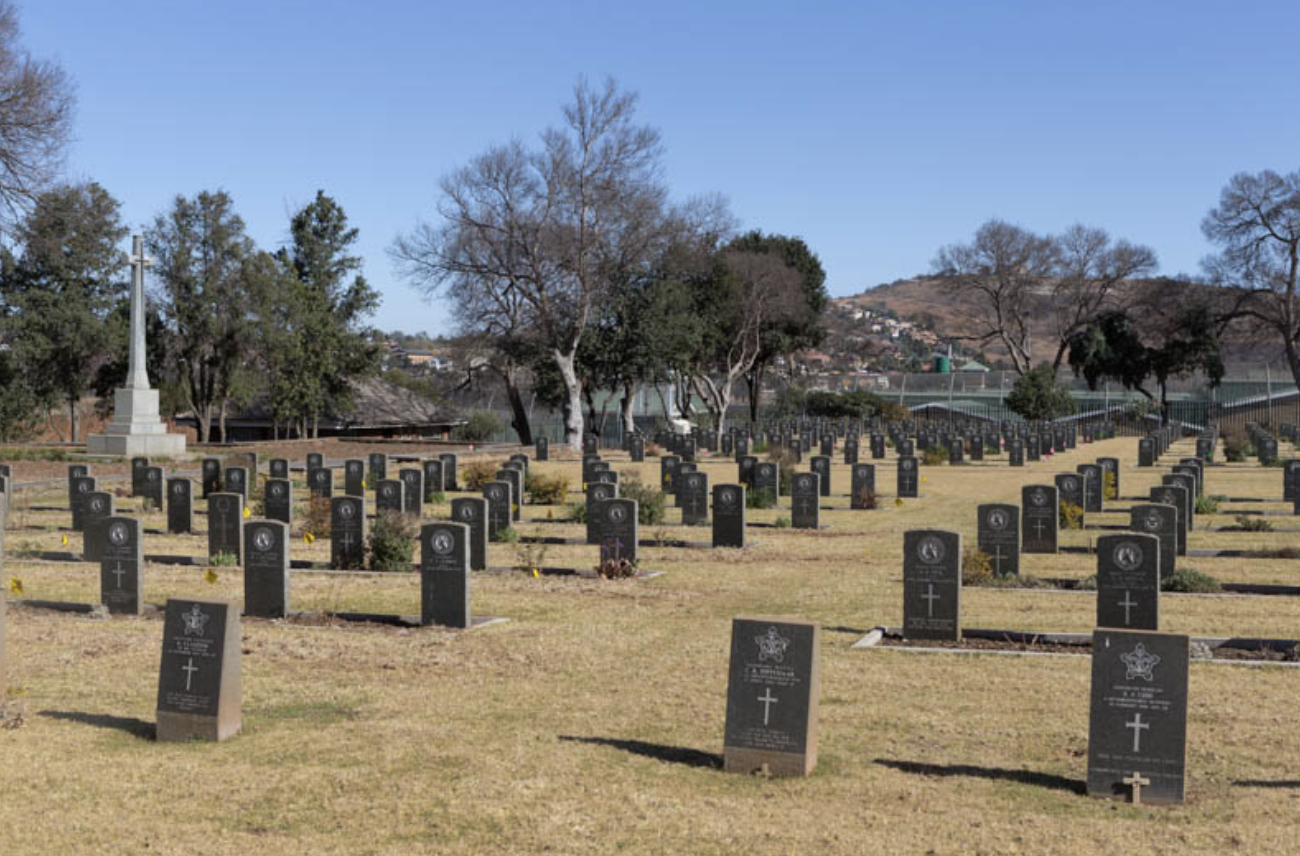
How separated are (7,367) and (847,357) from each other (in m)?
117

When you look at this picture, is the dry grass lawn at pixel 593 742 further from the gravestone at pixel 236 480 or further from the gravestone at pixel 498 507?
the gravestone at pixel 236 480

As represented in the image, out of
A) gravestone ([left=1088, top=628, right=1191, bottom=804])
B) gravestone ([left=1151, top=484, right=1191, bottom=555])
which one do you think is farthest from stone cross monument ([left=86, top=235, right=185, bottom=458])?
gravestone ([left=1088, top=628, right=1191, bottom=804])

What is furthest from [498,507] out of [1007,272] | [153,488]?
[1007,272]

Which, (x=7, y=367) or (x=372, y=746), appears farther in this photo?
(x=7, y=367)

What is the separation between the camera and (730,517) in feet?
66.2

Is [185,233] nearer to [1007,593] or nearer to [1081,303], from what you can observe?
[1007,593]

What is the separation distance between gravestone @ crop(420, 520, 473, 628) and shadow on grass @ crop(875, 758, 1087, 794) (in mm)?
5544

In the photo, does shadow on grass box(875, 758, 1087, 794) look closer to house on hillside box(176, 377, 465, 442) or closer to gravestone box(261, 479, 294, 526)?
gravestone box(261, 479, 294, 526)

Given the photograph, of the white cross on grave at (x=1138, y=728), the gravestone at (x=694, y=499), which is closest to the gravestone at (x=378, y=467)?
the gravestone at (x=694, y=499)

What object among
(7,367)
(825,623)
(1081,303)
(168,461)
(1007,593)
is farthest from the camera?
(1081,303)

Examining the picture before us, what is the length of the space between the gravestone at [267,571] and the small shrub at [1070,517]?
14.3m

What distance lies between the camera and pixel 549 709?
9.62m

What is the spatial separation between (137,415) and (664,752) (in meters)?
36.5

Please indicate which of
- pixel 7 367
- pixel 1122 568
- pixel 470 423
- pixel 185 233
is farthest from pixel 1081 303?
pixel 1122 568
